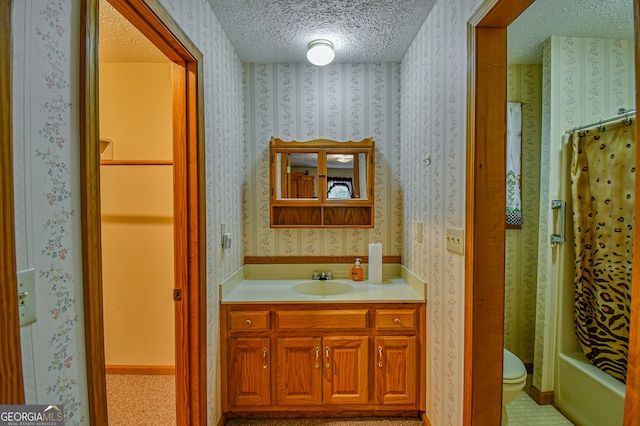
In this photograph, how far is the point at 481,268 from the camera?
1.22 meters

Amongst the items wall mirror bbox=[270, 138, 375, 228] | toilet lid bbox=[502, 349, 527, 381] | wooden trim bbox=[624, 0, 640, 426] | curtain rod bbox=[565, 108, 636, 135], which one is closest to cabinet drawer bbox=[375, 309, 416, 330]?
toilet lid bbox=[502, 349, 527, 381]

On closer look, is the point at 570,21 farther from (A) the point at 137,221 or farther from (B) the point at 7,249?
(A) the point at 137,221

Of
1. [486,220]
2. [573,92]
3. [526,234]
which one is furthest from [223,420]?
[573,92]

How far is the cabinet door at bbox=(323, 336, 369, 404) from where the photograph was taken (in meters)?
1.83

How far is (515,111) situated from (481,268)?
170 centimetres

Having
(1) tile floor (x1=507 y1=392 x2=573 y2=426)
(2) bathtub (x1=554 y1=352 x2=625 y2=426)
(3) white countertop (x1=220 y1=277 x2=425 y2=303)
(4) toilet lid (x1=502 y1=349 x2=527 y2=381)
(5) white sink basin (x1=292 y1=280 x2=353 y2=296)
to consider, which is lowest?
(1) tile floor (x1=507 y1=392 x2=573 y2=426)

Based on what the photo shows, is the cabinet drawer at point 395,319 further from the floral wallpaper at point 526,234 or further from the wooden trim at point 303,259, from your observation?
the floral wallpaper at point 526,234

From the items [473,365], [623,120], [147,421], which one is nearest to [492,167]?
[473,365]

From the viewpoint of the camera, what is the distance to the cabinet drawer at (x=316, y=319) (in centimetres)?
181

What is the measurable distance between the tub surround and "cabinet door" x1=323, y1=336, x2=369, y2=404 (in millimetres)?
282

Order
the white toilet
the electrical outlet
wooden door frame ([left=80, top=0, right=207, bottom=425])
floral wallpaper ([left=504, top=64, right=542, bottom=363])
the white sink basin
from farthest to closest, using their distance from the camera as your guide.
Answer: floral wallpaper ([left=504, top=64, right=542, bottom=363]) < the white sink basin < the white toilet < wooden door frame ([left=80, top=0, right=207, bottom=425]) < the electrical outlet

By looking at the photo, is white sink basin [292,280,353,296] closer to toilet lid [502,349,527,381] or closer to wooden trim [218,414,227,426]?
wooden trim [218,414,227,426]

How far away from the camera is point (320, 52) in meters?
1.94

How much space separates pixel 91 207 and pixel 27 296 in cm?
25
